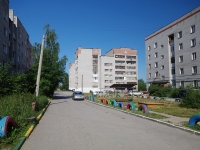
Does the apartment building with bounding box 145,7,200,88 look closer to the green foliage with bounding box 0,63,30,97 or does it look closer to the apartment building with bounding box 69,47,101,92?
the green foliage with bounding box 0,63,30,97

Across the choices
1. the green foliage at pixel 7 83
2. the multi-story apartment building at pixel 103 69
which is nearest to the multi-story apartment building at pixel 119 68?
the multi-story apartment building at pixel 103 69

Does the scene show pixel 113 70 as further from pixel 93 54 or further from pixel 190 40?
pixel 190 40

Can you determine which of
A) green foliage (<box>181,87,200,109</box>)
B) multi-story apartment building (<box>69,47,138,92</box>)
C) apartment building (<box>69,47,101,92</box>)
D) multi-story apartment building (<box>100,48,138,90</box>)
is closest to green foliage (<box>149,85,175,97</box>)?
green foliage (<box>181,87,200,109</box>)

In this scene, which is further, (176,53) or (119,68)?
(119,68)

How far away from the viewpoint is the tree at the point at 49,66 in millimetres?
26062

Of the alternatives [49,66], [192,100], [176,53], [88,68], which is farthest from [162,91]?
[88,68]

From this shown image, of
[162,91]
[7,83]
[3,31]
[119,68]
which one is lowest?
[162,91]

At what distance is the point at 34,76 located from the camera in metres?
25.8

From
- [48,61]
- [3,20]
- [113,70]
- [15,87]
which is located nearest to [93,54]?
[113,70]

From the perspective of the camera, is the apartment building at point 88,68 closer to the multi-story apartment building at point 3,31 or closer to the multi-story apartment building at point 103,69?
the multi-story apartment building at point 103,69

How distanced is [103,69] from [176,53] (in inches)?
1704

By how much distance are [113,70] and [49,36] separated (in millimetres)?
46780

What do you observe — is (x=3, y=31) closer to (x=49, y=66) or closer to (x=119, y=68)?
(x=49, y=66)

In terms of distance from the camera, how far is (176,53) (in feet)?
117
